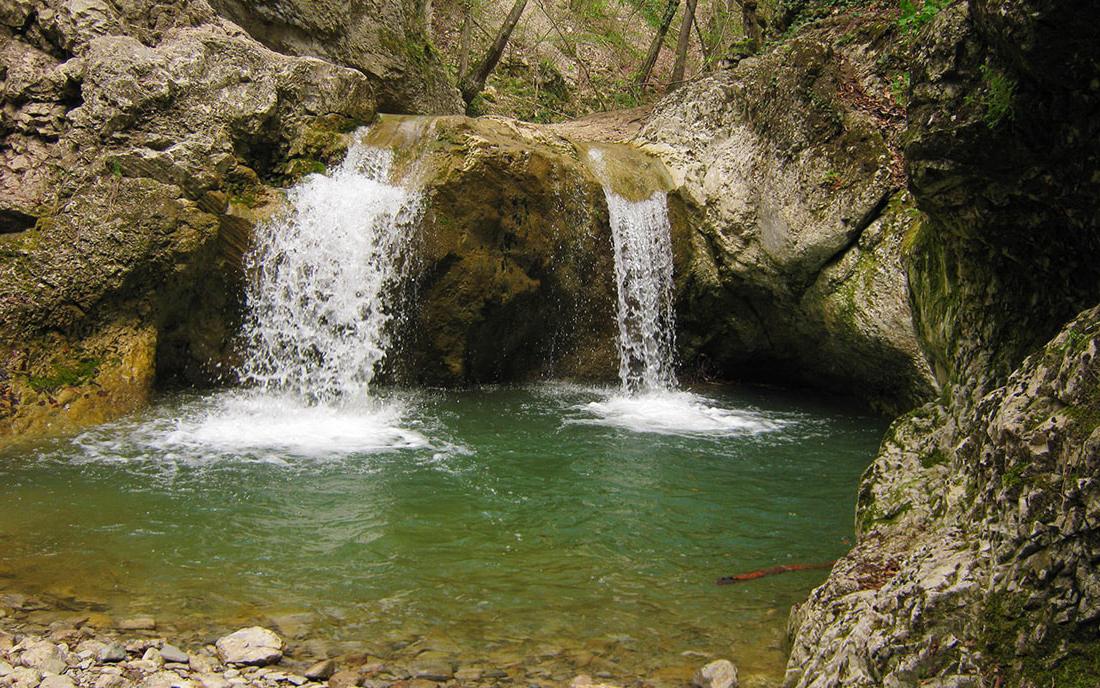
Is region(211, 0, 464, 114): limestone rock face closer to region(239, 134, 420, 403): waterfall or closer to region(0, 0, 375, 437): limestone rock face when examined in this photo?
region(0, 0, 375, 437): limestone rock face

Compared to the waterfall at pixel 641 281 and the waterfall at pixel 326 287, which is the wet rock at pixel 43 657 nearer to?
the waterfall at pixel 326 287

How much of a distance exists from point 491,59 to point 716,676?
13.0 meters

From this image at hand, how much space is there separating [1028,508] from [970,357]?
1360 mm

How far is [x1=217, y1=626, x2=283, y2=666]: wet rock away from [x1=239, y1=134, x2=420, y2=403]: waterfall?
196 inches

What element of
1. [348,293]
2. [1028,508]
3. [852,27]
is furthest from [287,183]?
[1028,508]

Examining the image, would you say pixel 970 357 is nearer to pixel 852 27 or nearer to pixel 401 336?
pixel 401 336

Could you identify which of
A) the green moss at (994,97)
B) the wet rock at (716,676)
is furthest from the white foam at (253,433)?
the green moss at (994,97)

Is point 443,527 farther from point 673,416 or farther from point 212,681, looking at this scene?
point 673,416

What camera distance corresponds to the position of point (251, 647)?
11.1 feet

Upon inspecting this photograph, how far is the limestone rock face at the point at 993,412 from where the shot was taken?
2.15m

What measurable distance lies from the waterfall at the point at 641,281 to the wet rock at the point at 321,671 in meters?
7.02

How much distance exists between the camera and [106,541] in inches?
181


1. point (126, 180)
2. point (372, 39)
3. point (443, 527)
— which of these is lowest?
point (443, 527)

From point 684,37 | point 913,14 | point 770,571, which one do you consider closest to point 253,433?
point 770,571
